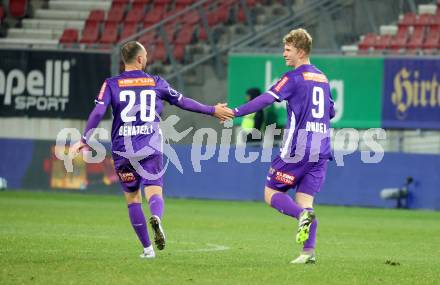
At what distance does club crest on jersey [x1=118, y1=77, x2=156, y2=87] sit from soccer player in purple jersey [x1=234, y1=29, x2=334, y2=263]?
39.4 inches

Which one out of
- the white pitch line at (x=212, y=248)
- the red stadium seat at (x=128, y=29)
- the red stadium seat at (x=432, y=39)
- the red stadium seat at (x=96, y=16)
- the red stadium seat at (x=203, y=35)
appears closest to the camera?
the white pitch line at (x=212, y=248)

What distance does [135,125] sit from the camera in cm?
1053

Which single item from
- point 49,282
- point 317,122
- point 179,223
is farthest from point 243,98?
point 49,282

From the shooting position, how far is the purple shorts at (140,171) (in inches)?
412

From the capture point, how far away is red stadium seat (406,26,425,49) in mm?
24734

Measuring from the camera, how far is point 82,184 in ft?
81.3

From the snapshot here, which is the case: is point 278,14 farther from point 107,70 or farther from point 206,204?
point 206,204

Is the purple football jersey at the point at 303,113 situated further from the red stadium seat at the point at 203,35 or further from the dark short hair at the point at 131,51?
the red stadium seat at the point at 203,35

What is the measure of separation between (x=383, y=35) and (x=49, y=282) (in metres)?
18.0

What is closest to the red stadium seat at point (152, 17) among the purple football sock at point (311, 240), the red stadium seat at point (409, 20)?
the red stadium seat at point (409, 20)

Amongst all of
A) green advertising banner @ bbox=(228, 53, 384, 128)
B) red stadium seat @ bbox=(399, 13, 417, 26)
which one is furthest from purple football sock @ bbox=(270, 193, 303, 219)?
red stadium seat @ bbox=(399, 13, 417, 26)

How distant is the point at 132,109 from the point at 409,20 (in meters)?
16.1

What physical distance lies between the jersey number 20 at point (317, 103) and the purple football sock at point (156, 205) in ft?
5.22

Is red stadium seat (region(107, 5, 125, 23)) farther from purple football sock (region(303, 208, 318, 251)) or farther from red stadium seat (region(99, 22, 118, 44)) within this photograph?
purple football sock (region(303, 208, 318, 251))
